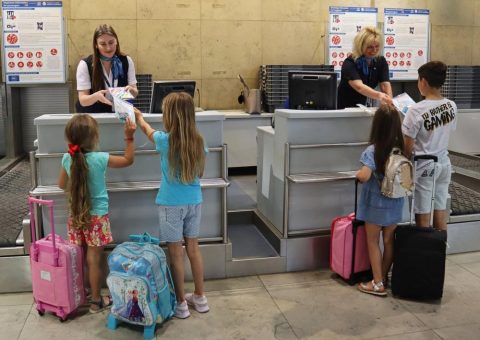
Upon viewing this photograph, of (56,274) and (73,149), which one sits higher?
(73,149)

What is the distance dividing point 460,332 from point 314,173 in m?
1.35

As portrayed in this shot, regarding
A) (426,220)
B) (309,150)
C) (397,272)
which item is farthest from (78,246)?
(426,220)

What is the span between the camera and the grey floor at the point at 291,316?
2750 millimetres

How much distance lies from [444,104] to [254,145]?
3.30 meters

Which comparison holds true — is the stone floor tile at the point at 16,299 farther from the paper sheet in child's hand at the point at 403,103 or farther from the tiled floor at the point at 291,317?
the paper sheet in child's hand at the point at 403,103

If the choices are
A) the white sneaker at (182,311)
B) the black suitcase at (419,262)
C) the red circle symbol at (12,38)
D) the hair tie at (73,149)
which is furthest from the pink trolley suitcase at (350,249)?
the red circle symbol at (12,38)

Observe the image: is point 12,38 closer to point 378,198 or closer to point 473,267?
point 378,198

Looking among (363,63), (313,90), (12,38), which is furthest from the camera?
(12,38)

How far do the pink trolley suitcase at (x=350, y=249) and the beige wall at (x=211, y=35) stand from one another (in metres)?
3.76

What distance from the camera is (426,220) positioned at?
3.32 m

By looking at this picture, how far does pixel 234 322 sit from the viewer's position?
113 inches

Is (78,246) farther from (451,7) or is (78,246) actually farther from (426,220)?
(451,7)

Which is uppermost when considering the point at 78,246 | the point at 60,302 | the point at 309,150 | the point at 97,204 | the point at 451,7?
the point at 451,7

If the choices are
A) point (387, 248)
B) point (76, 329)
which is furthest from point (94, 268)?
point (387, 248)
